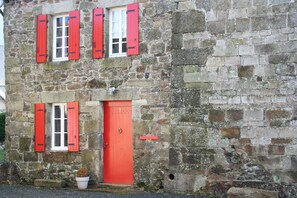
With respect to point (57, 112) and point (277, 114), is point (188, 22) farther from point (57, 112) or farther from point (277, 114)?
point (57, 112)

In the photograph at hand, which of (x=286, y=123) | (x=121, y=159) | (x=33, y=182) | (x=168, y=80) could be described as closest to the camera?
(x=286, y=123)

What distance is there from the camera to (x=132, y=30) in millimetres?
10289

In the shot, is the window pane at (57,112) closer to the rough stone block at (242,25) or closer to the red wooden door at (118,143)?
the red wooden door at (118,143)

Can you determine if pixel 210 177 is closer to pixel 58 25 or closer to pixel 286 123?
pixel 286 123

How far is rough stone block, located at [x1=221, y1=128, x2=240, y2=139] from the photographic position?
8.94 meters

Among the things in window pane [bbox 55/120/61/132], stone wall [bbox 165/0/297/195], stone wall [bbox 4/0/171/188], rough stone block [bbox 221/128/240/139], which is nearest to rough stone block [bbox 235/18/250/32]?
stone wall [bbox 165/0/297/195]

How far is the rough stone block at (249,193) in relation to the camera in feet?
26.8

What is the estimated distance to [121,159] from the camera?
10609 mm

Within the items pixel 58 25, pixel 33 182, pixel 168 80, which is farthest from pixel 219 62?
pixel 33 182

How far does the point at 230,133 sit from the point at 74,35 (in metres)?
4.45

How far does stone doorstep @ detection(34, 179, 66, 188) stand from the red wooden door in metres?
1.03

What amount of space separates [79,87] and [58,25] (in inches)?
68.7

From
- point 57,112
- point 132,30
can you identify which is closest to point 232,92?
point 132,30

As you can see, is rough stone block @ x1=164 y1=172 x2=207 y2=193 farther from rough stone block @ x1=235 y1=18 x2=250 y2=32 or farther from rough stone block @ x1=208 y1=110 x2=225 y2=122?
rough stone block @ x1=235 y1=18 x2=250 y2=32
